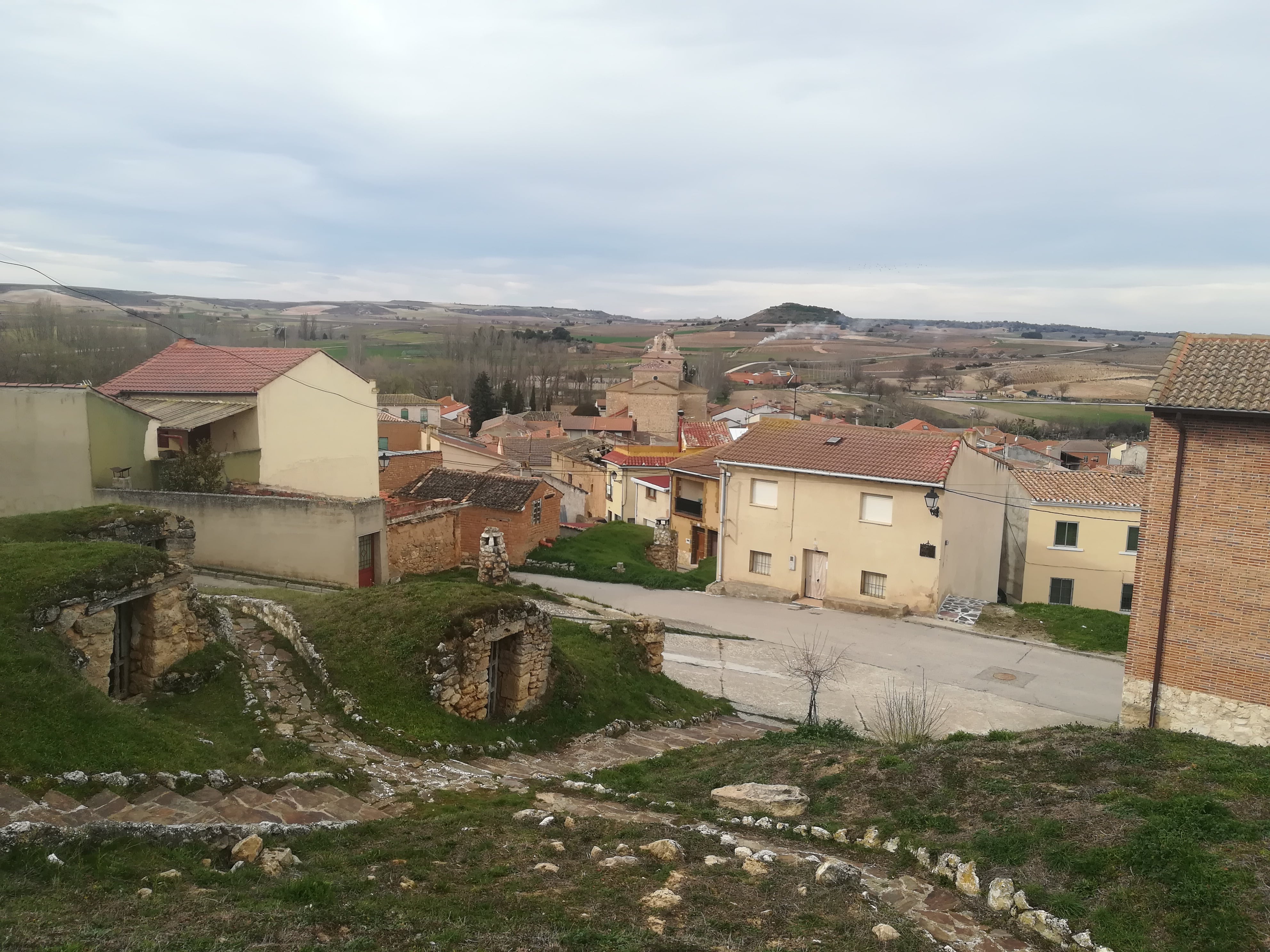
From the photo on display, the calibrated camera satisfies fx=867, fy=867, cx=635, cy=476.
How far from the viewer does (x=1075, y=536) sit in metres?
30.6

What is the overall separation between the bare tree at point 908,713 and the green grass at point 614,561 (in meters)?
10.6

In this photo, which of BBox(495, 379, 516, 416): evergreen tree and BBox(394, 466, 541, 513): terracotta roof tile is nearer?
BBox(394, 466, 541, 513): terracotta roof tile

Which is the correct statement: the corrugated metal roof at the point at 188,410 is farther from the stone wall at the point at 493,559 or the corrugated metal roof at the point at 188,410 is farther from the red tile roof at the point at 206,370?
the stone wall at the point at 493,559

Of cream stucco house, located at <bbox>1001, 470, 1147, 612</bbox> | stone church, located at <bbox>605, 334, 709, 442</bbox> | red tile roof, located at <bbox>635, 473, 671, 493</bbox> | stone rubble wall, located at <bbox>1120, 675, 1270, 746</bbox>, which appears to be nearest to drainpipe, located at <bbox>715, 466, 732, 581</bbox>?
red tile roof, located at <bbox>635, 473, 671, 493</bbox>

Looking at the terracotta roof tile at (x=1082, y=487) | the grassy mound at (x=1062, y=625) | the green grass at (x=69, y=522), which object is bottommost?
the grassy mound at (x=1062, y=625)

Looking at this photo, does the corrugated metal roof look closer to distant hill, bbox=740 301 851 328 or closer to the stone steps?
the stone steps

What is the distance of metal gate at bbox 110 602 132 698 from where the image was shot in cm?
1018

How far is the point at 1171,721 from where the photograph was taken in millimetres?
13766

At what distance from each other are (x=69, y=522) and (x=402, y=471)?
21538 millimetres

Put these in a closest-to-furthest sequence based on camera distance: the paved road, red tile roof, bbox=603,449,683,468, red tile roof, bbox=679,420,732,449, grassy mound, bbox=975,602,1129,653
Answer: the paved road → grassy mound, bbox=975,602,1129,653 → red tile roof, bbox=603,449,683,468 → red tile roof, bbox=679,420,732,449

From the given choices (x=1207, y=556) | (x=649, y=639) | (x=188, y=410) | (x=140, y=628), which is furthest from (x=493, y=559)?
(x=1207, y=556)

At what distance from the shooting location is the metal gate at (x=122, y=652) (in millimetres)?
10180

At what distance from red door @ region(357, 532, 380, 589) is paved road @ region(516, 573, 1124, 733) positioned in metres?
6.71

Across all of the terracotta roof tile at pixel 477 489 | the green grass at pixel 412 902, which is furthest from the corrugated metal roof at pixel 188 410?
the green grass at pixel 412 902
